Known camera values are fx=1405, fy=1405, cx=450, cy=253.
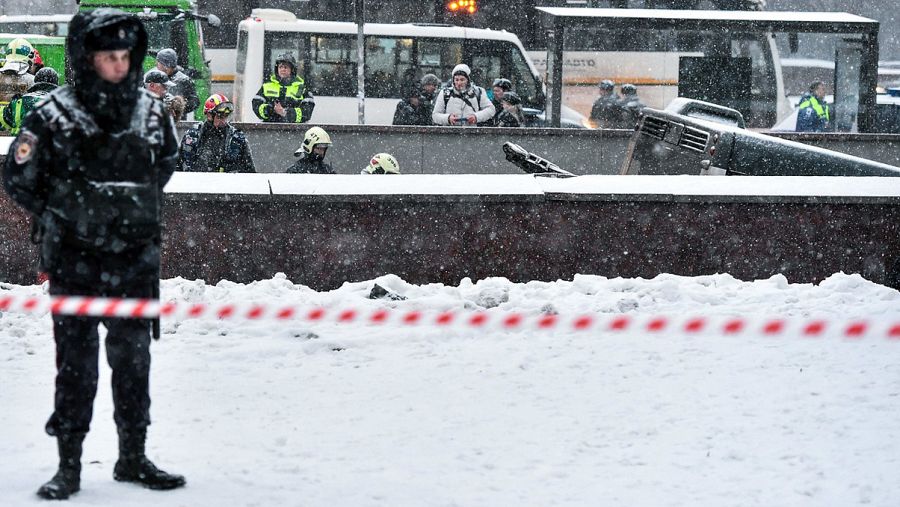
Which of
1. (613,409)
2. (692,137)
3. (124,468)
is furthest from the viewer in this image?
(692,137)

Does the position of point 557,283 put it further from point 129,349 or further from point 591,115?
point 591,115

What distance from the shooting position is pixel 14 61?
12086 millimetres

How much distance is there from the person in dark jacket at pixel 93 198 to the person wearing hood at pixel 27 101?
19.7 ft

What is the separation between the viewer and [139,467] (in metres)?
4.69

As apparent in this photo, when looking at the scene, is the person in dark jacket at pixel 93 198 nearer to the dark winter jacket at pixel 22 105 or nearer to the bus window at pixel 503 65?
the dark winter jacket at pixel 22 105

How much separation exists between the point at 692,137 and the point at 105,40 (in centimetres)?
669

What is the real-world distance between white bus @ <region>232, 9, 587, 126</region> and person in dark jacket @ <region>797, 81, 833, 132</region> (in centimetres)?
405

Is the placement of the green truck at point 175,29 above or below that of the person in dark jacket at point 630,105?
above

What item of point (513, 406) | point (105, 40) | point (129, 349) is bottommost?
point (513, 406)

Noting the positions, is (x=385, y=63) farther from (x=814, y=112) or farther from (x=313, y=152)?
(x=313, y=152)

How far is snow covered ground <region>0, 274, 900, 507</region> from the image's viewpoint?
487 cm

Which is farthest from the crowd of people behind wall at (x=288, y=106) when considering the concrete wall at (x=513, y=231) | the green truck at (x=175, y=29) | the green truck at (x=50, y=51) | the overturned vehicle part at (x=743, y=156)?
the green truck at (x=50, y=51)

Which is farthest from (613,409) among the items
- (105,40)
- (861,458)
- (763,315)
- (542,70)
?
(542,70)

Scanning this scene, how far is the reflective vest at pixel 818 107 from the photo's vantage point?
60.6 ft
